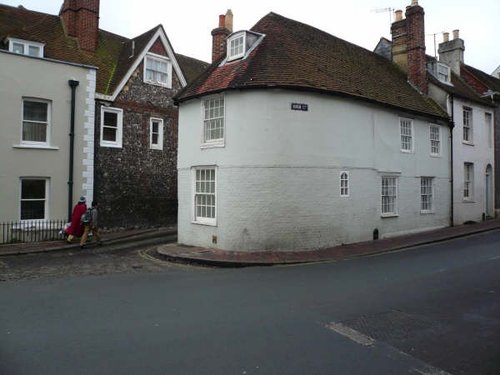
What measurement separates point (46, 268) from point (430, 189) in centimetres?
1670

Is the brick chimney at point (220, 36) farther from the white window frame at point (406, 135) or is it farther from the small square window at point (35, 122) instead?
the white window frame at point (406, 135)

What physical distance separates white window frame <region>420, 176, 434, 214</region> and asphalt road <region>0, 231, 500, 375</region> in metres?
8.68

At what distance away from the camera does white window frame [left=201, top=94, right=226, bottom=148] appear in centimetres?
1484

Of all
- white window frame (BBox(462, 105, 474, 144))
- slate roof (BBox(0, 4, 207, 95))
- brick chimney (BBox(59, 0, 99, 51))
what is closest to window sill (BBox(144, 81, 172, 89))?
slate roof (BBox(0, 4, 207, 95))

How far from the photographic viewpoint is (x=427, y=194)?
1988 cm

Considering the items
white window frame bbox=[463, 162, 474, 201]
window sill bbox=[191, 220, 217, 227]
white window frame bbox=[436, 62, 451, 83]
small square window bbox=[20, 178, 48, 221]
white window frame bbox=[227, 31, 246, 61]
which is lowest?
window sill bbox=[191, 220, 217, 227]

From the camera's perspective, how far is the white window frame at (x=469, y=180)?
22672 mm

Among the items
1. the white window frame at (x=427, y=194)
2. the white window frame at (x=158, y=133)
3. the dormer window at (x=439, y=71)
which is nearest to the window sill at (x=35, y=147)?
the white window frame at (x=158, y=133)

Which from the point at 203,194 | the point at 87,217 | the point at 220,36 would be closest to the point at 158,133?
the point at 220,36

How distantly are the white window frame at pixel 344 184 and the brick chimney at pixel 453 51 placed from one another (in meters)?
16.0

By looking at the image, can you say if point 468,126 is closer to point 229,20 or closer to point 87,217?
point 229,20

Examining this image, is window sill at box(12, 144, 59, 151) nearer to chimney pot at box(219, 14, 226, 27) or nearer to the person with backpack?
the person with backpack

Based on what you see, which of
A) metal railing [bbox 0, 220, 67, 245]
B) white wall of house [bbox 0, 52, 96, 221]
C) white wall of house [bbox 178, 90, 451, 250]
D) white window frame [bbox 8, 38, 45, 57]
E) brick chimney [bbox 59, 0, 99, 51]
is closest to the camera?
white wall of house [bbox 178, 90, 451, 250]

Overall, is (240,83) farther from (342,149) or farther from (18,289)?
(18,289)
